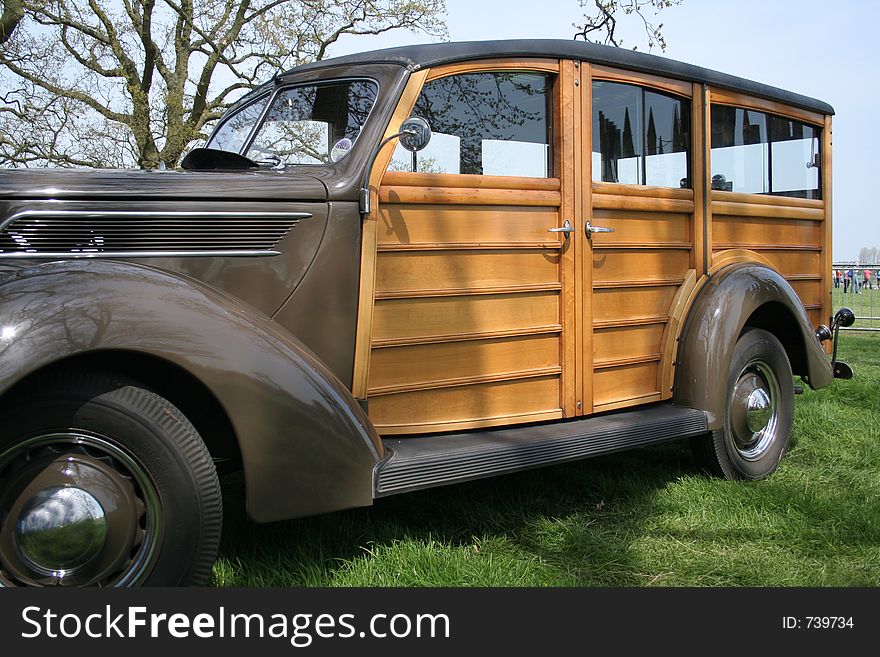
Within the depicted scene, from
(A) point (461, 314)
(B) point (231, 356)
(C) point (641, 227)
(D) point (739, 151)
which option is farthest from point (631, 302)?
(B) point (231, 356)

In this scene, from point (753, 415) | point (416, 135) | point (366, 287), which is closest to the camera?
point (416, 135)

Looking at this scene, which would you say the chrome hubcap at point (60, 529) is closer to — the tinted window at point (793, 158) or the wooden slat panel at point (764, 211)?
the wooden slat panel at point (764, 211)

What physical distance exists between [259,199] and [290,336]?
56cm

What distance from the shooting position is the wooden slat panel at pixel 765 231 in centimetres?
445

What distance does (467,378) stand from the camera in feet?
11.1

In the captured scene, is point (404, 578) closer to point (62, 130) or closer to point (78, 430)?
point (78, 430)

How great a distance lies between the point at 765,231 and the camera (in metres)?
4.73

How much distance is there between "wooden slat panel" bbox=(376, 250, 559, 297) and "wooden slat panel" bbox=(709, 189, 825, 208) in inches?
54.4

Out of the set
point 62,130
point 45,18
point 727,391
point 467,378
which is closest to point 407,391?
point 467,378

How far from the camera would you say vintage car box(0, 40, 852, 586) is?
2.35m

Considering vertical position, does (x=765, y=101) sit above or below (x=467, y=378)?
above

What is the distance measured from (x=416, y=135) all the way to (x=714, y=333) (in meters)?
2.02

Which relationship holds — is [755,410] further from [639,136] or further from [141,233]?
[141,233]

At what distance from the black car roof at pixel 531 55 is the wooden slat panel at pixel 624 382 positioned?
1511 mm
